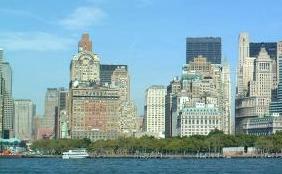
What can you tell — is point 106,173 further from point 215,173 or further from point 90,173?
point 215,173

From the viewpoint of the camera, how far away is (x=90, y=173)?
108750 mm

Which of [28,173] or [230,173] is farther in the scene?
[28,173]

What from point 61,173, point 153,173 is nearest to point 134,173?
point 153,173

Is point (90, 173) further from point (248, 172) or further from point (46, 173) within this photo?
point (248, 172)

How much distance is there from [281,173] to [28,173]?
35.4m

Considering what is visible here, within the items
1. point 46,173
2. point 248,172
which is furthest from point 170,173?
point 46,173

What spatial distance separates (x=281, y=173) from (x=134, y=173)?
20.2 metres

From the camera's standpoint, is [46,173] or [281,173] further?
[46,173]

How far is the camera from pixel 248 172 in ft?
359

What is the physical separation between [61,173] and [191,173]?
1797 cm

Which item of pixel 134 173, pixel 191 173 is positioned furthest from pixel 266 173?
pixel 134 173

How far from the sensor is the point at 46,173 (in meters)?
112

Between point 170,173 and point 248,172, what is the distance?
10843 mm

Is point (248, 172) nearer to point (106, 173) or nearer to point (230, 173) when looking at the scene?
point (230, 173)
